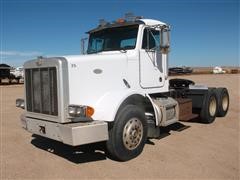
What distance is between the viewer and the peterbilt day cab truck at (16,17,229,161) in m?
4.90

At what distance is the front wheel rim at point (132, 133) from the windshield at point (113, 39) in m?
1.77

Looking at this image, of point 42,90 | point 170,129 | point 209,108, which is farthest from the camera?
point 209,108

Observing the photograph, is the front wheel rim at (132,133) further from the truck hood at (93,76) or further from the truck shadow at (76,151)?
the truck hood at (93,76)

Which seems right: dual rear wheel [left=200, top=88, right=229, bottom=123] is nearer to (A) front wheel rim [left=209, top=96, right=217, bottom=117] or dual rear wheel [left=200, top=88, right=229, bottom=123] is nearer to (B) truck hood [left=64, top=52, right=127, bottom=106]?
(A) front wheel rim [left=209, top=96, right=217, bottom=117]

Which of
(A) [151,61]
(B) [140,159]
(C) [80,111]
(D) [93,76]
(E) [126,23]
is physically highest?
(E) [126,23]

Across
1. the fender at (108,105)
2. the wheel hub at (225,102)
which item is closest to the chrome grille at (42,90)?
the fender at (108,105)

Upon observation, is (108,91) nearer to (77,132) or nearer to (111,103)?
(111,103)

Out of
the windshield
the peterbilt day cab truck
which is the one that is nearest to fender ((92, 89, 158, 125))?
the peterbilt day cab truck

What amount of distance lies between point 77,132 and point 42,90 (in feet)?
4.07

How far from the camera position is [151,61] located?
6.69 m

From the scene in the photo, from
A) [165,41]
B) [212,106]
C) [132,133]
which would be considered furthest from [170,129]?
[132,133]

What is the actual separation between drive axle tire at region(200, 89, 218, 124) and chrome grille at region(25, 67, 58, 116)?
17.2 ft

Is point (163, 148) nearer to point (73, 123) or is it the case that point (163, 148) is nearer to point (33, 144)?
point (73, 123)

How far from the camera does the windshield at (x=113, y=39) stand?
6.38 m
